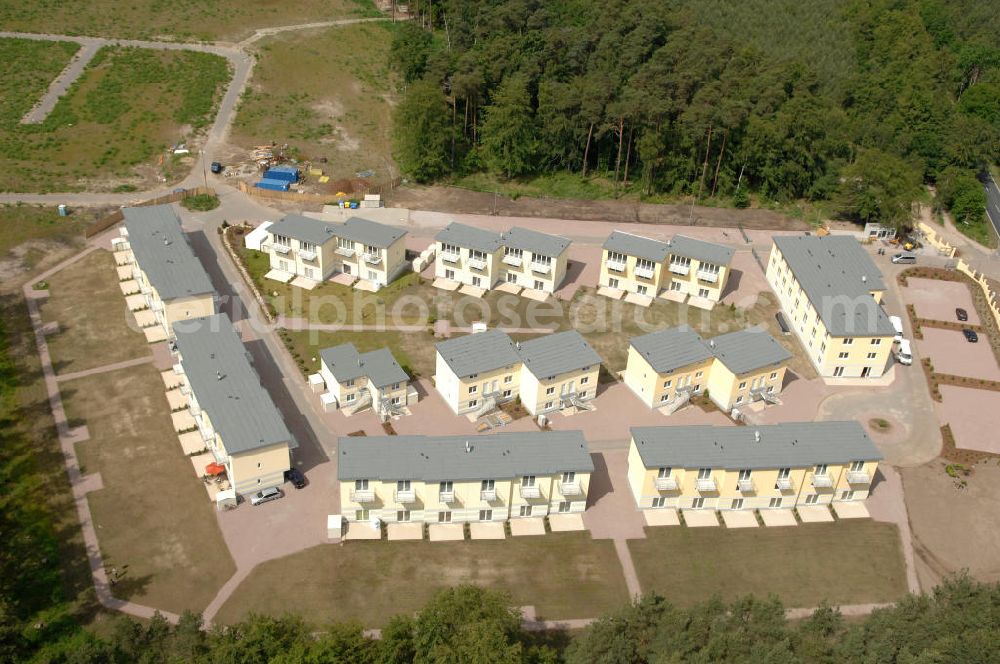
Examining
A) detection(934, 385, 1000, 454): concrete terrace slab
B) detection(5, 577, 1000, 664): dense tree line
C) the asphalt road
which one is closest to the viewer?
detection(5, 577, 1000, 664): dense tree line

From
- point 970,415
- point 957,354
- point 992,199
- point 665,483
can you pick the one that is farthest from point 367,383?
point 992,199

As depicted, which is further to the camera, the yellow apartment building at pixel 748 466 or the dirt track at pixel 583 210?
the dirt track at pixel 583 210

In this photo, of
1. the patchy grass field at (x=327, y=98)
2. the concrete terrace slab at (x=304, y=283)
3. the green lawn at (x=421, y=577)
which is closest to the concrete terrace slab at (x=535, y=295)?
the concrete terrace slab at (x=304, y=283)

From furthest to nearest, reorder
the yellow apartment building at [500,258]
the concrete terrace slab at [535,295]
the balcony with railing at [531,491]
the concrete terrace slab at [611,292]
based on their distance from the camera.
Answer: the concrete terrace slab at [611,292] → the concrete terrace slab at [535,295] → the yellow apartment building at [500,258] → the balcony with railing at [531,491]

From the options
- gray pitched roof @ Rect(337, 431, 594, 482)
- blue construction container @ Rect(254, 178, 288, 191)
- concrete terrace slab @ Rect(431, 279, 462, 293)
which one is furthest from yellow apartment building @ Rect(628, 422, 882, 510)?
blue construction container @ Rect(254, 178, 288, 191)

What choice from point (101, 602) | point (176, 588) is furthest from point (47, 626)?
point (176, 588)

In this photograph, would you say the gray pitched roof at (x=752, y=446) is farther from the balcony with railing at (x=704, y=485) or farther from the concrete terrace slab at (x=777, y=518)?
the concrete terrace slab at (x=777, y=518)

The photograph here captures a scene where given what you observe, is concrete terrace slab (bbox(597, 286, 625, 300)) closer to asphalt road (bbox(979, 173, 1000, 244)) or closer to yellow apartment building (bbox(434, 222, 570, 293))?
yellow apartment building (bbox(434, 222, 570, 293))
